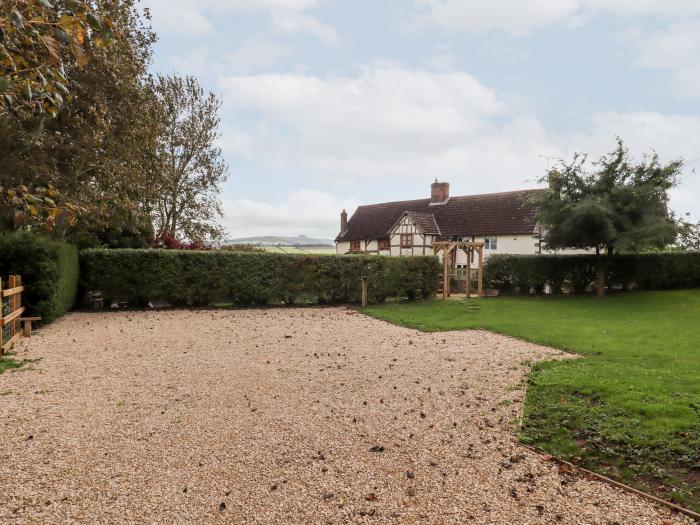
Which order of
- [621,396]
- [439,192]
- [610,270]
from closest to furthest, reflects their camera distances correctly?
1. [621,396]
2. [610,270]
3. [439,192]

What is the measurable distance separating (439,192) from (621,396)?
31.8 meters

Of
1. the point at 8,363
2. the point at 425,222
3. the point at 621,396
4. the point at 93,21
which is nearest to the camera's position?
the point at 93,21

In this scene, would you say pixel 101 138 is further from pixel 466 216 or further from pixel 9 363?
pixel 466 216

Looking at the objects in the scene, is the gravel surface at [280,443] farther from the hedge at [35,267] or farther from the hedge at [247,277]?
the hedge at [247,277]

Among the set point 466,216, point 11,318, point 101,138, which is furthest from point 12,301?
point 466,216

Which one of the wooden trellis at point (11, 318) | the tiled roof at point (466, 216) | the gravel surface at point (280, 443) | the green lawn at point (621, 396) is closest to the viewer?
the gravel surface at point (280, 443)

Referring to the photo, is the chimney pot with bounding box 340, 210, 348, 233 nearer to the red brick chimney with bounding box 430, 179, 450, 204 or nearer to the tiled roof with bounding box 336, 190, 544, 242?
the tiled roof with bounding box 336, 190, 544, 242

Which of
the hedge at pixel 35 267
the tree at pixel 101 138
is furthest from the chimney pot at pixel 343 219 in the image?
the hedge at pixel 35 267

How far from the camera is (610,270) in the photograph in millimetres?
21781

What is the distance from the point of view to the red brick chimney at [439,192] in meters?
36.4

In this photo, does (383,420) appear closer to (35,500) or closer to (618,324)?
(35,500)

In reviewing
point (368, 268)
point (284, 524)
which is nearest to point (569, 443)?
point (284, 524)

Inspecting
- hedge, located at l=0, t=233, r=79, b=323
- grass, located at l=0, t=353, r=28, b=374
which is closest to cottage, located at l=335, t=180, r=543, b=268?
hedge, located at l=0, t=233, r=79, b=323

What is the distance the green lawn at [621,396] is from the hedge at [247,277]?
5770mm
